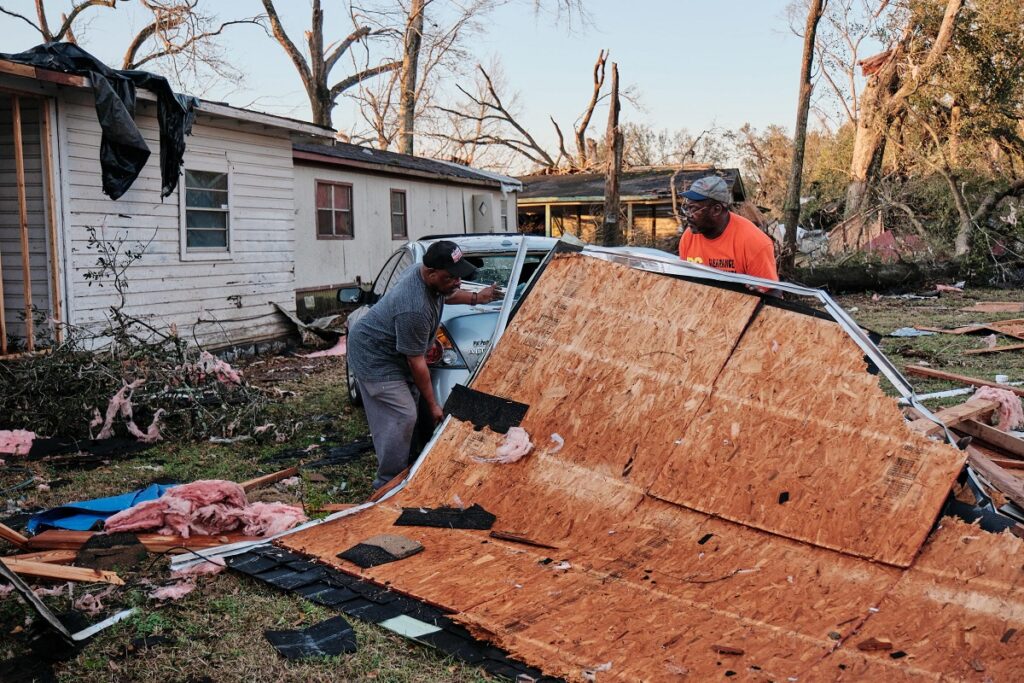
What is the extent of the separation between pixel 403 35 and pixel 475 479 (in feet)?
89.0

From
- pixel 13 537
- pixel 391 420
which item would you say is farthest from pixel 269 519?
pixel 13 537

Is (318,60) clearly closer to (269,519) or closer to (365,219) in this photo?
(365,219)

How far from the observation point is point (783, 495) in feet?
13.5

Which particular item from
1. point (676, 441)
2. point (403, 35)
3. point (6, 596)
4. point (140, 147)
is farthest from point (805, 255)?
point (6, 596)

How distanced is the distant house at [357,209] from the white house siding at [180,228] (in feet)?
3.59

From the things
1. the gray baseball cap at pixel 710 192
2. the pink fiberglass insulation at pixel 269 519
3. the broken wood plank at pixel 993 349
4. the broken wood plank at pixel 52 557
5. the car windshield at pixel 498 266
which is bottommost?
the broken wood plank at pixel 52 557

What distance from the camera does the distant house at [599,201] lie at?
82.8 ft

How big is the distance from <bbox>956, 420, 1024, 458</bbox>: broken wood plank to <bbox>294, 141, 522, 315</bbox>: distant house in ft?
37.9

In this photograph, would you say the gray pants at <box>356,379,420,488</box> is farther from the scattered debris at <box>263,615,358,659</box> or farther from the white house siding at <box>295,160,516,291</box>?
the white house siding at <box>295,160,516,291</box>

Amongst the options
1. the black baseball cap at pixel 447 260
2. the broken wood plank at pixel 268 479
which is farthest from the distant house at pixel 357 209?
the black baseball cap at pixel 447 260

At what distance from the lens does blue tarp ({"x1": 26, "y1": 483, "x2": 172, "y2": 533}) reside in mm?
4793

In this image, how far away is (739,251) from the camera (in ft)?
17.2

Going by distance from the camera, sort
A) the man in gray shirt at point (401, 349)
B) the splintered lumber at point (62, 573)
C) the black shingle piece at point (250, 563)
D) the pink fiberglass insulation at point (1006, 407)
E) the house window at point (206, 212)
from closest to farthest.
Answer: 1. the splintered lumber at point (62, 573)
2. the black shingle piece at point (250, 563)
3. the man in gray shirt at point (401, 349)
4. the pink fiberglass insulation at point (1006, 407)
5. the house window at point (206, 212)

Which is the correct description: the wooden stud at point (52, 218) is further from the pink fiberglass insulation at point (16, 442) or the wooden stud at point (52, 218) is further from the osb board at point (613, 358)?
the osb board at point (613, 358)
